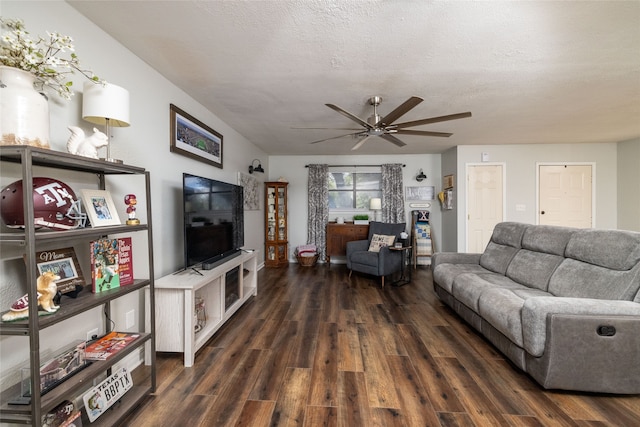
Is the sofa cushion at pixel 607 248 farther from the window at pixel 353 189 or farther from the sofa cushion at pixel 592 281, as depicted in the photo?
the window at pixel 353 189

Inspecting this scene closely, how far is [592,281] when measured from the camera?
2.03 metres

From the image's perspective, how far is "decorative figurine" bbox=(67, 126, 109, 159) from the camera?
4.35 feet

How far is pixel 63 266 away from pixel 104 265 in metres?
0.17

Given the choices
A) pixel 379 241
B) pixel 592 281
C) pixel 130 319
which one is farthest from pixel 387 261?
pixel 130 319

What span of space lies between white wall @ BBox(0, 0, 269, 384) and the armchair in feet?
8.59

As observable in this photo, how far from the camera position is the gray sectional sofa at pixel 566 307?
5.28ft

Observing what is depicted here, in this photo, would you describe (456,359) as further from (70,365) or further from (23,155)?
(23,155)

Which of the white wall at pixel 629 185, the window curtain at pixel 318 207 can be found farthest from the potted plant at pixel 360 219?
the white wall at pixel 629 185

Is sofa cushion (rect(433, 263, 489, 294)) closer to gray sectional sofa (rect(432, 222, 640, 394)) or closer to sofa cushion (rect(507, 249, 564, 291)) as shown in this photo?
gray sectional sofa (rect(432, 222, 640, 394))

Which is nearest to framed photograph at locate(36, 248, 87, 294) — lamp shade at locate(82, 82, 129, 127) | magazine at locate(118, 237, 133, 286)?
magazine at locate(118, 237, 133, 286)

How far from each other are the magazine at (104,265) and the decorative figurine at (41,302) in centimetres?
26

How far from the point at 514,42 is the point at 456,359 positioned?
7.95 ft

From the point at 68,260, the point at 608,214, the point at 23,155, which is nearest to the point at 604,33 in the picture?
the point at 23,155

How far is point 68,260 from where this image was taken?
1421 mm
